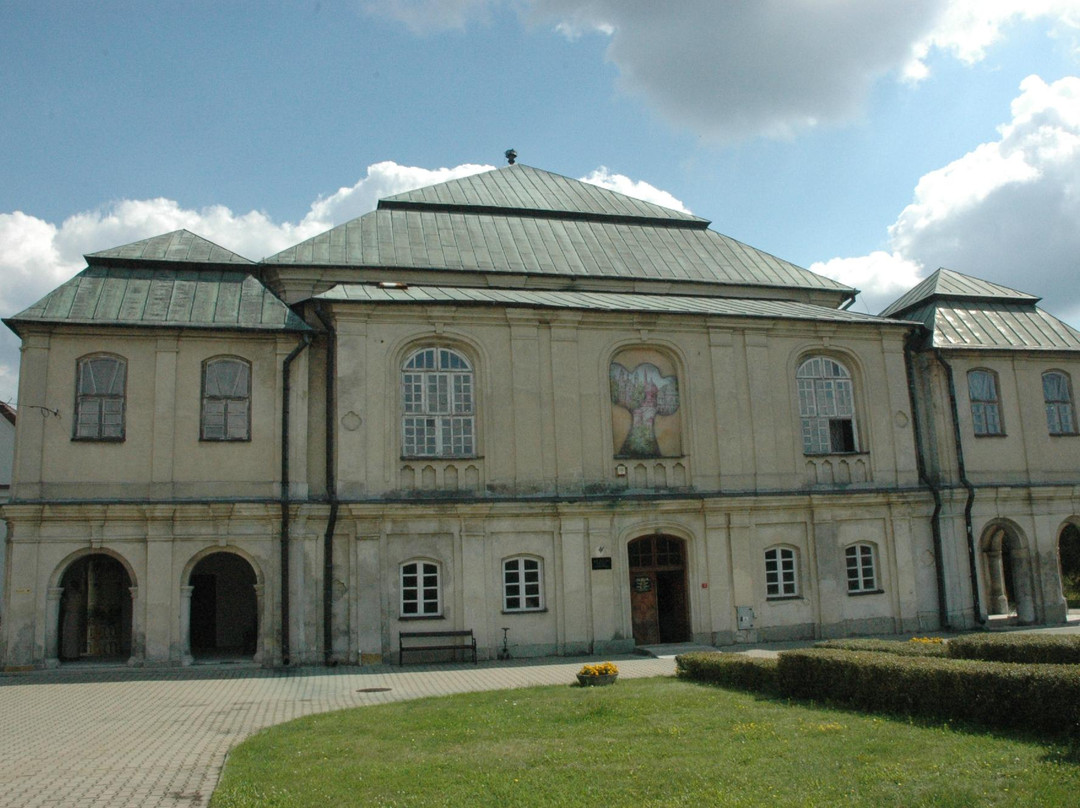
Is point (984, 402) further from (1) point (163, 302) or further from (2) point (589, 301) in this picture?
(1) point (163, 302)

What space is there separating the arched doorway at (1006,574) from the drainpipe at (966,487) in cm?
197

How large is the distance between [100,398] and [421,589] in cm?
949

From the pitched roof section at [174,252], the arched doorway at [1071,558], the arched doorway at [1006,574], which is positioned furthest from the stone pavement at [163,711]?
the arched doorway at [1071,558]

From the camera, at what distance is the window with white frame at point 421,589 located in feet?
78.1

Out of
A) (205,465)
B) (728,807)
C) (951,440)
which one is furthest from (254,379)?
(951,440)

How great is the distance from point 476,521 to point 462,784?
45.5 feet

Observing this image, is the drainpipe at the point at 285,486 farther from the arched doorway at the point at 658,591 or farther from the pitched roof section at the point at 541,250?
the arched doorway at the point at 658,591

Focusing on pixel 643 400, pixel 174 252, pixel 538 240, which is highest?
pixel 538 240

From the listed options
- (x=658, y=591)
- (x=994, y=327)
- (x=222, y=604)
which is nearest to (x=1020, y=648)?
(x=658, y=591)

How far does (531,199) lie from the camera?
33.3 m

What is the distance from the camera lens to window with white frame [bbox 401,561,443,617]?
23.8m

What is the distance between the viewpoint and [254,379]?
961 inches

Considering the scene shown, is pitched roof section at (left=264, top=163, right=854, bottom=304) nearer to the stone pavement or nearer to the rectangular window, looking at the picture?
the rectangular window

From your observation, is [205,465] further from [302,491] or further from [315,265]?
[315,265]
